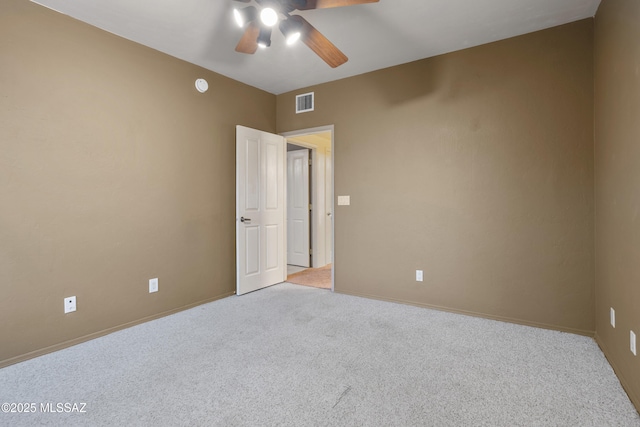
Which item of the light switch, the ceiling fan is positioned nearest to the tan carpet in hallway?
the light switch

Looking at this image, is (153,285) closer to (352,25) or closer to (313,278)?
(313,278)

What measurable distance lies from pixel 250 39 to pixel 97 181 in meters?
1.79

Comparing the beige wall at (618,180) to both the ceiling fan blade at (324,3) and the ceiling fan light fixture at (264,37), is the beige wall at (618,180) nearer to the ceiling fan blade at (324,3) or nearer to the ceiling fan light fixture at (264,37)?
the ceiling fan blade at (324,3)

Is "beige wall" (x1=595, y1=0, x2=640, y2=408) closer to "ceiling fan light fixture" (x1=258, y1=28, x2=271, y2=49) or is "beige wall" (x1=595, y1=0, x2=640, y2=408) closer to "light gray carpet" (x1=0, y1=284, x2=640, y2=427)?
"light gray carpet" (x1=0, y1=284, x2=640, y2=427)

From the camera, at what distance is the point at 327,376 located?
2.08 metres

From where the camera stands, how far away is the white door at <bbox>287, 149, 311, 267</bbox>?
5.77 m

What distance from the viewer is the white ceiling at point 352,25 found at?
97.3 inches

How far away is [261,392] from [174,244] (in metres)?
2.01

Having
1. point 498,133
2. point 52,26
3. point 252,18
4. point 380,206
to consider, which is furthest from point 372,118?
point 52,26

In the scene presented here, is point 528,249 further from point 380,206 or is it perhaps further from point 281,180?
point 281,180

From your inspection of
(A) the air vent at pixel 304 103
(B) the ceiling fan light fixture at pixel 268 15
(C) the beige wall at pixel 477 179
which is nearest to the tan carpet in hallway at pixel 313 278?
(C) the beige wall at pixel 477 179

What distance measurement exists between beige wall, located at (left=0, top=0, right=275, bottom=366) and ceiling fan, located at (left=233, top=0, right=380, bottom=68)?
1.31 meters

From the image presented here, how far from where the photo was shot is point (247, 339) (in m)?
2.66

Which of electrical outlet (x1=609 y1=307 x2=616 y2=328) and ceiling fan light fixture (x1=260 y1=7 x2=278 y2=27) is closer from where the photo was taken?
ceiling fan light fixture (x1=260 y1=7 x2=278 y2=27)
